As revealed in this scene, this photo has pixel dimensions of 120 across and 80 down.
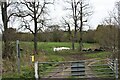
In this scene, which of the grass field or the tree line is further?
the tree line

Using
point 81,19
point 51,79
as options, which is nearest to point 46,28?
point 81,19

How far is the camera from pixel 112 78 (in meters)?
11.0

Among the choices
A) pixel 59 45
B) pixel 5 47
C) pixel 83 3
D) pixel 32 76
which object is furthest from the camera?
pixel 83 3

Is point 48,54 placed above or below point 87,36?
below

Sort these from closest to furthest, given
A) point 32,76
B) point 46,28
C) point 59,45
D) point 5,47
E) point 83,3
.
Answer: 1. point 32,76
2. point 5,47
3. point 46,28
4. point 59,45
5. point 83,3

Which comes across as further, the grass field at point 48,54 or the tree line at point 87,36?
the tree line at point 87,36

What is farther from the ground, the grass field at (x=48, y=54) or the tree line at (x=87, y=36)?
the tree line at (x=87, y=36)

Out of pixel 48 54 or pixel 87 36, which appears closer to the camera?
pixel 48 54

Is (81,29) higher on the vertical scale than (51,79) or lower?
higher

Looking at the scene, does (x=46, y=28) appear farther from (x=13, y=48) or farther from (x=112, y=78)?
(x=112, y=78)

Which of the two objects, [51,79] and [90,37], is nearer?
[51,79]

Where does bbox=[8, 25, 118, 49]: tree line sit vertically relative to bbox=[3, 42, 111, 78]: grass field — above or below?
above

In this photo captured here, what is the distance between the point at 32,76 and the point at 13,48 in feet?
16.0

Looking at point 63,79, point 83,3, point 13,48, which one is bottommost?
point 63,79
